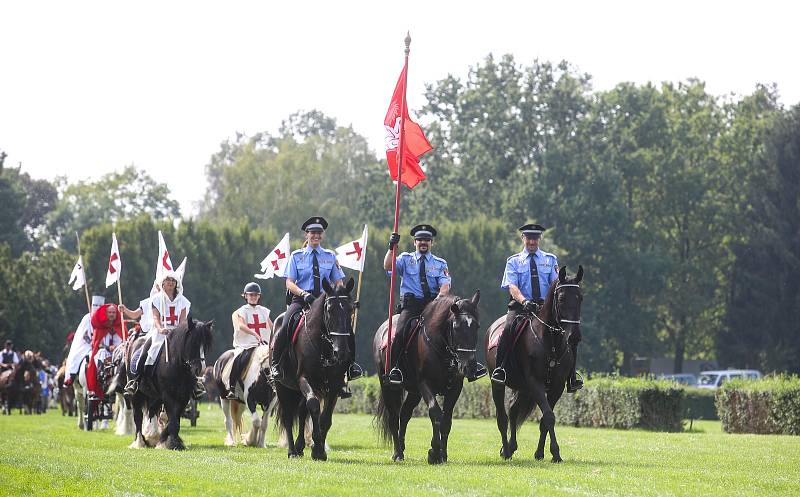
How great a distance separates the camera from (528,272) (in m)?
19.9

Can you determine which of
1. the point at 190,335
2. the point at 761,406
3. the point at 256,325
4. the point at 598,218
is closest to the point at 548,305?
the point at 190,335

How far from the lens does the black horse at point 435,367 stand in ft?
58.1

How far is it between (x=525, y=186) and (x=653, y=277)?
10.2 metres

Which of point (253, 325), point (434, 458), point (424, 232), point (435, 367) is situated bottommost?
point (434, 458)

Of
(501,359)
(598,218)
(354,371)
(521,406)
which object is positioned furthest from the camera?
(598,218)

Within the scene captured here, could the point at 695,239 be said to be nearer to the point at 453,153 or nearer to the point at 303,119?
the point at 453,153

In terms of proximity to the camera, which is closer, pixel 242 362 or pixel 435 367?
pixel 435 367

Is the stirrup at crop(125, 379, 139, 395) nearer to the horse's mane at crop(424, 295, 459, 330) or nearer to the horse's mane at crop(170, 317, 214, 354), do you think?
the horse's mane at crop(170, 317, 214, 354)

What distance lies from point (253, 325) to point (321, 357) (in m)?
6.01

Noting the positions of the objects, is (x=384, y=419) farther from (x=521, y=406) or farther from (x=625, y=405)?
(x=625, y=405)

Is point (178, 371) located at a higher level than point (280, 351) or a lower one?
lower

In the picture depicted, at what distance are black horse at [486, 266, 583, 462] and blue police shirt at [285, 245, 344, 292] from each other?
2792 millimetres

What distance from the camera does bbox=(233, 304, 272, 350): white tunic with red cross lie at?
24344mm

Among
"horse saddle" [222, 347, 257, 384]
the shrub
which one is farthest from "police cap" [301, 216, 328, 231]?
the shrub
